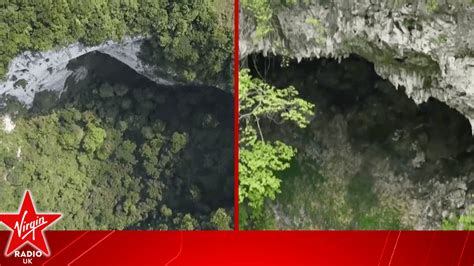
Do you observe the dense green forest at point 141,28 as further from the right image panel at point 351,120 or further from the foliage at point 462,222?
the foliage at point 462,222

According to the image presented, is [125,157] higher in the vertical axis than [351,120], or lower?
lower

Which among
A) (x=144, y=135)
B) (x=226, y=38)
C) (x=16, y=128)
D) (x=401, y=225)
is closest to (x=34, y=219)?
(x=16, y=128)

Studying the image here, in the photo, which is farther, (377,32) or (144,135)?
(144,135)

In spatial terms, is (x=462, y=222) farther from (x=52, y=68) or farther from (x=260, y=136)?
(x=52, y=68)

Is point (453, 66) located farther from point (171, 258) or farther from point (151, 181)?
point (151, 181)

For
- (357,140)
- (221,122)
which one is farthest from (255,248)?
(357,140)

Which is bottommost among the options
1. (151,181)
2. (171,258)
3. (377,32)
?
(171,258)

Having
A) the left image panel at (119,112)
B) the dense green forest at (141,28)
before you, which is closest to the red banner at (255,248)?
the left image panel at (119,112)
